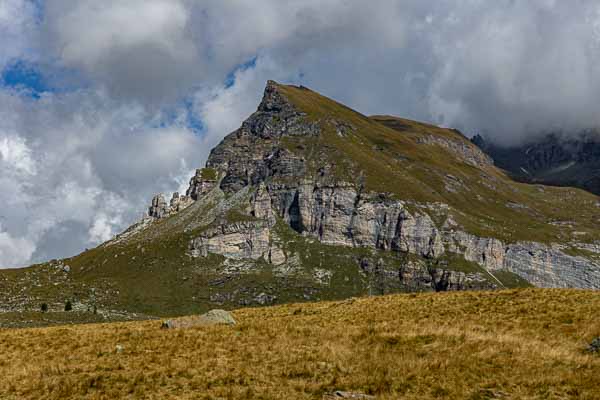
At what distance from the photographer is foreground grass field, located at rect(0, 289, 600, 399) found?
20.9 metres

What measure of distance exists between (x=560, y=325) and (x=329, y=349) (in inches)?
564

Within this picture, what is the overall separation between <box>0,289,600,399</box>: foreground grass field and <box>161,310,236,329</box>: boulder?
1464mm

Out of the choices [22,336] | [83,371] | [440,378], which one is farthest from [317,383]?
[22,336]

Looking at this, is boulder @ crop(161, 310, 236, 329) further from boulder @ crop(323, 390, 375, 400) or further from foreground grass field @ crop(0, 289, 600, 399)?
boulder @ crop(323, 390, 375, 400)

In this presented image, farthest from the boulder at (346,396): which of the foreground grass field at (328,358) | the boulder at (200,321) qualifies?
the boulder at (200,321)

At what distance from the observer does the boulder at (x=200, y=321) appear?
35.3 meters

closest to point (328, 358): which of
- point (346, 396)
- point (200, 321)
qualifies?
point (346, 396)

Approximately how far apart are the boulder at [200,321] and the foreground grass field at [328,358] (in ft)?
4.80

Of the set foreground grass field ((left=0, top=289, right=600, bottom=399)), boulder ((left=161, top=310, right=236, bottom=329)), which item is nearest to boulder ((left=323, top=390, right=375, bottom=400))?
foreground grass field ((left=0, top=289, right=600, bottom=399))

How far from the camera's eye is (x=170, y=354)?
26.5m

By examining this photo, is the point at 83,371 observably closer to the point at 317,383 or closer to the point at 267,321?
the point at 317,383

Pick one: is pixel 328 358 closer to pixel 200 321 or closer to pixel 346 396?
pixel 346 396

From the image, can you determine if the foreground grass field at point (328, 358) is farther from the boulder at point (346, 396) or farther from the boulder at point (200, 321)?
the boulder at point (200, 321)

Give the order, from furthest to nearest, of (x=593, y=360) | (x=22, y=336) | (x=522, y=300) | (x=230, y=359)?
(x=522, y=300) → (x=22, y=336) → (x=230, y=359) → (x=593, y=360)
